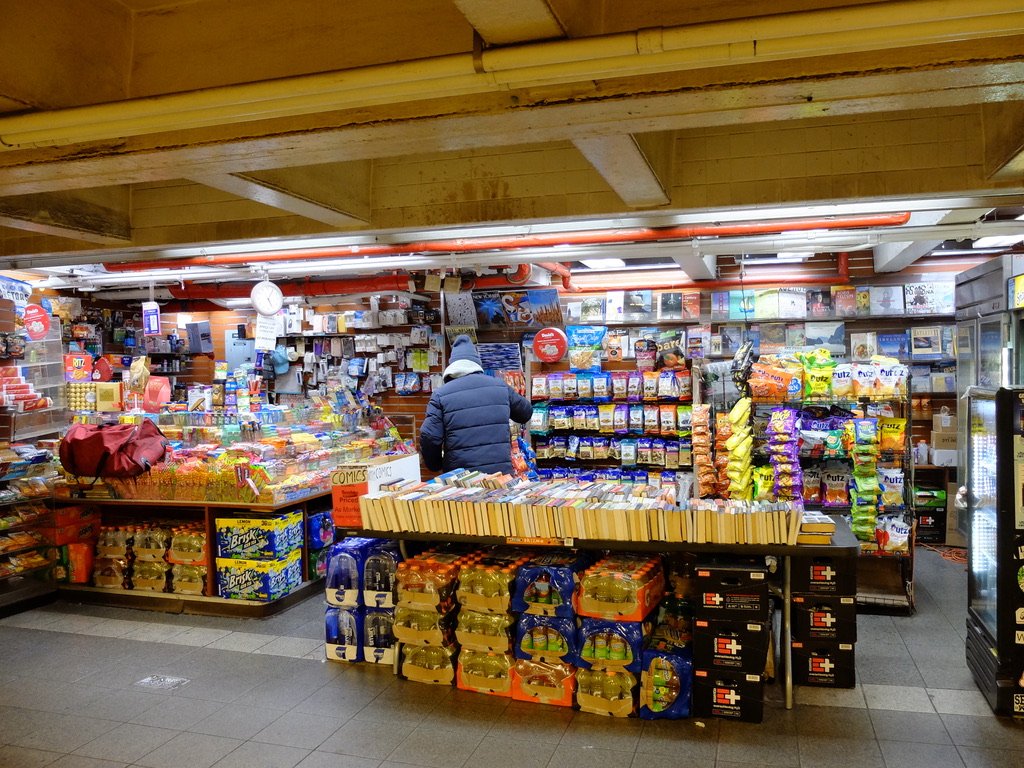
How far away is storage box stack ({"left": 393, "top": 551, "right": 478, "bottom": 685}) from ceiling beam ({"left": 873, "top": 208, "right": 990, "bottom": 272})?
3.81 metres

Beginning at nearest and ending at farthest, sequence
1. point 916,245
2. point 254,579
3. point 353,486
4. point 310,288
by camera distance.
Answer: point 353,486 → point 254,579 → point 916,245 → point 310,288

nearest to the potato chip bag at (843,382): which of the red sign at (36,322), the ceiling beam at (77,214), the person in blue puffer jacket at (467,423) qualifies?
the person in blue puffer jacket at (467,423)

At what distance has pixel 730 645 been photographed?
391 cm

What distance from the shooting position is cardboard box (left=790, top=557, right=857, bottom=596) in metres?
4.20


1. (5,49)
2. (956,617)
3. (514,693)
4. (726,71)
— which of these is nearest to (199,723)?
(514,693)

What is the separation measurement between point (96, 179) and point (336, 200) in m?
1.23

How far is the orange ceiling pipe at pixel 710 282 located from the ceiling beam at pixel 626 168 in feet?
14.4

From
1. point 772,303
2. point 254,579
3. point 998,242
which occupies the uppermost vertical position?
point 998,242

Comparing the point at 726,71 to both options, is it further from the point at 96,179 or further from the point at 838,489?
the point at 838,489

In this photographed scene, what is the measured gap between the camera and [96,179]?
3230 millimetres

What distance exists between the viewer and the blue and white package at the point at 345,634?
15.7 feet

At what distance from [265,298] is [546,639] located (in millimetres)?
4238

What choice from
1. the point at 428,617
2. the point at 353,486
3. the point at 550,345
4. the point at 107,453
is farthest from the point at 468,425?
the point at 107,453

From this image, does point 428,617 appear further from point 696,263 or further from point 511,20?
point 696,263
